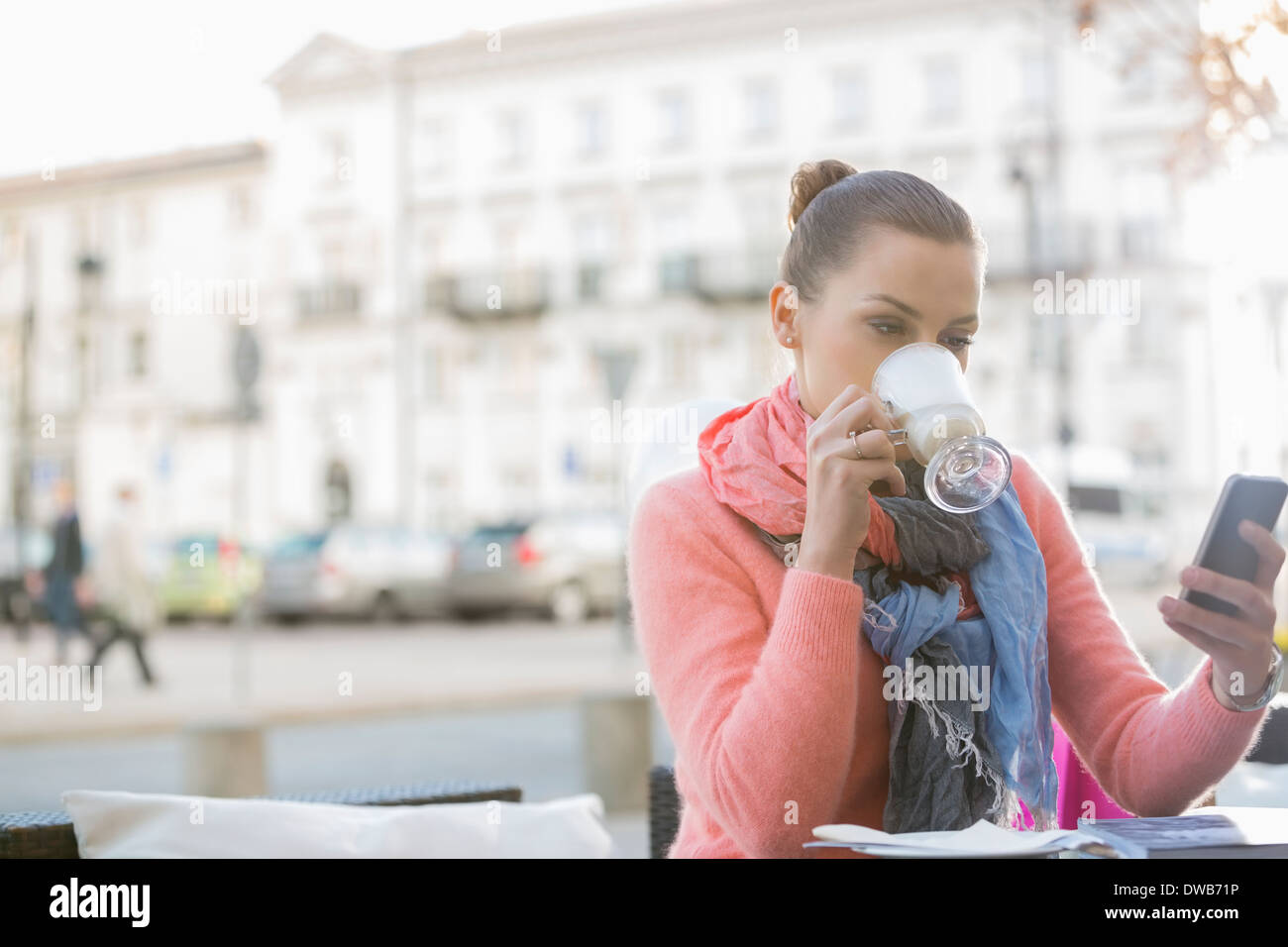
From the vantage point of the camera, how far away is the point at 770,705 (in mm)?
1574

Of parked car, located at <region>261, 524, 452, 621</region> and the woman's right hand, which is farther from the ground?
the woman's right hand

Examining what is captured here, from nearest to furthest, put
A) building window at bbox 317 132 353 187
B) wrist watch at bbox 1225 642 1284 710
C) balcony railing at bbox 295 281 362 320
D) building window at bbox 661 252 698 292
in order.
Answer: wrist watch at bbox 1225 642 1284 710, building window at bbox 661 252 698 292, building window at bbox 317 132 353 187, balcony railing at bbox 295 281 362 320

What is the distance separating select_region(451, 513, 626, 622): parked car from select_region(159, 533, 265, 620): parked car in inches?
127

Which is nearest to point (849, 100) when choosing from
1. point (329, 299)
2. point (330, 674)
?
point (329, 299)

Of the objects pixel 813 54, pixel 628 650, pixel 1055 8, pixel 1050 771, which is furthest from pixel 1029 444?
pixel 1050 771

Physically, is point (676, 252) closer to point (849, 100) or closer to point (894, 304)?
point (849, 100)

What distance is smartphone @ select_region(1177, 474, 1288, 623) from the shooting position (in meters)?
1.55

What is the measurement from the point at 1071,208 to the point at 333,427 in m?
18.0

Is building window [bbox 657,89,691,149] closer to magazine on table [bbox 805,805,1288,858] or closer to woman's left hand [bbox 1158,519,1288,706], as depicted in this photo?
woman's left hand [bbox 1158,519,1288,706]

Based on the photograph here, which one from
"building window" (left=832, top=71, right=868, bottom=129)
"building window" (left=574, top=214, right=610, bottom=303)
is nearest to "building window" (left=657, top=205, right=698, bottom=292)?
"building window" (left=574, top=214, right=610, bottom=303)

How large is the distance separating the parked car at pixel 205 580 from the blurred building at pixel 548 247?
9379 millimetres

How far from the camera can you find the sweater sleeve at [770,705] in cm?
157

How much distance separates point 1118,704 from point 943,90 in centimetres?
3008

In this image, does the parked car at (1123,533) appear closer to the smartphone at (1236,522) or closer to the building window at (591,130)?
the building window at (591,130)
